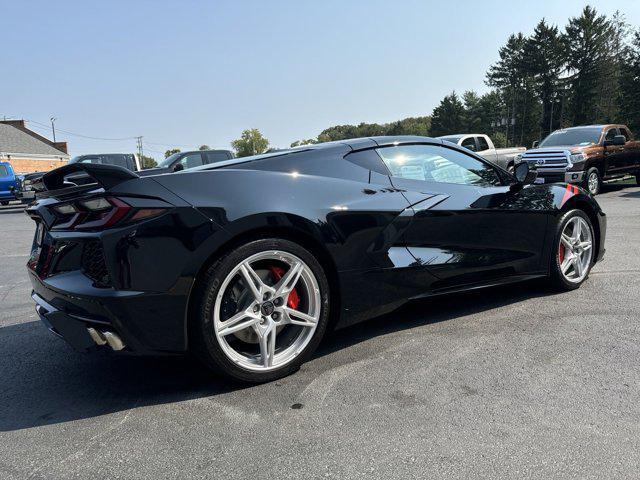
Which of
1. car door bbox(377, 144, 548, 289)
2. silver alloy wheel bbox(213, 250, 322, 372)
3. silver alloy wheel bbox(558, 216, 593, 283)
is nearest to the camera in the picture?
silver alloy wheel bbox(213, 250, 322, 372)

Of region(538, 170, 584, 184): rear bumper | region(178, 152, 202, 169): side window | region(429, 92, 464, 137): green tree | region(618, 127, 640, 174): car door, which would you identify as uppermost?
region(429, 92, 464, 137): green tree

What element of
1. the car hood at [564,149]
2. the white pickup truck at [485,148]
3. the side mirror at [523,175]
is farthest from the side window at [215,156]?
the side mirror at [523,175]

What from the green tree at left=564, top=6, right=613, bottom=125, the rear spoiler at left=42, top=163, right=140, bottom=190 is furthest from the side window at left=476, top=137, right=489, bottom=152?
the green tree at left=564, top=6, right=613, bottom=125

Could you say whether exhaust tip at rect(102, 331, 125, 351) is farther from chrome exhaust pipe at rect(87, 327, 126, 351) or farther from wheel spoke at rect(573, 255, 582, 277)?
wheel spoke at rect(573, 255, 582, 277)

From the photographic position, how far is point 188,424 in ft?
7.54

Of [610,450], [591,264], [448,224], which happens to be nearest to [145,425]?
[610,450]

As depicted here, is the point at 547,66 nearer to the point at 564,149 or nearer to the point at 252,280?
the point at 564,149

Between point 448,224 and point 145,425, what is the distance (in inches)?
87.2

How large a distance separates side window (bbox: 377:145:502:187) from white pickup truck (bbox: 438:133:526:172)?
10762mm

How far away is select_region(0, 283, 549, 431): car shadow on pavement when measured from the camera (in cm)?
252

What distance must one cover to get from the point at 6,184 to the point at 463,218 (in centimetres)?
2198

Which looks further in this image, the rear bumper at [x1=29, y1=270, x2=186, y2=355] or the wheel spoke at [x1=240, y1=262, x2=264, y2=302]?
the wheel spoke at [x1=240, y1=262, x2=264, y2=302]

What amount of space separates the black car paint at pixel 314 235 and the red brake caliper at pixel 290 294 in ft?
0.72

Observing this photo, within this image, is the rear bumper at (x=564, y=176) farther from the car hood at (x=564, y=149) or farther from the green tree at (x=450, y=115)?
the green tree at (x=450, y=115)
